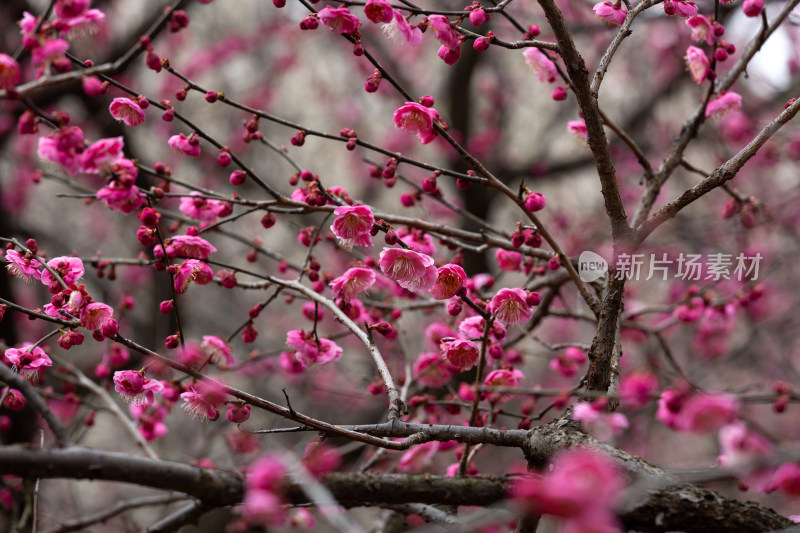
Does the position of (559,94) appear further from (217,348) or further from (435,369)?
(217,348)

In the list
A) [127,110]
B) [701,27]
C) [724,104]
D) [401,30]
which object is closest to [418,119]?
[401,30]

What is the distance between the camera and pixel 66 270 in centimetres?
196

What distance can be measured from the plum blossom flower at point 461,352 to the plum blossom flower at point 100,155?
1.09 m

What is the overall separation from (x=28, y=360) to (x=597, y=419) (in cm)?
157

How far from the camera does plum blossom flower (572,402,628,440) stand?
1641mm

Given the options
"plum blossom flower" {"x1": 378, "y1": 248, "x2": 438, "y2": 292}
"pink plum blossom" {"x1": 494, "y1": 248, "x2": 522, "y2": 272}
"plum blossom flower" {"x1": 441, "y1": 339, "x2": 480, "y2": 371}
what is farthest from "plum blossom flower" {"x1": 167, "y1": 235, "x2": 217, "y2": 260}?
"pink plum blossom" {"x1": 494, "y1": 248, "x2": 522, "y2": 272}

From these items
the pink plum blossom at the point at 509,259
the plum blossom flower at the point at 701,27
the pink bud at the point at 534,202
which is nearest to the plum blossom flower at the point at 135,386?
the pink bud at the point at 534,202

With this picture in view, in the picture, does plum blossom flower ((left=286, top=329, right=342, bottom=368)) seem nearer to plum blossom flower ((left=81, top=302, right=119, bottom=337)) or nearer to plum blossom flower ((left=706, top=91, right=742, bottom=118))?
plum blossom flower ((left=81, top=302, right=119, bottom=337))

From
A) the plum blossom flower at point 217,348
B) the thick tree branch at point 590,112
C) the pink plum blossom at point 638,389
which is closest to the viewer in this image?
the pink plum blossom at point 638,389

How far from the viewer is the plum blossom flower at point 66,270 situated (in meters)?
1.95

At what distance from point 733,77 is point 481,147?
141 inches

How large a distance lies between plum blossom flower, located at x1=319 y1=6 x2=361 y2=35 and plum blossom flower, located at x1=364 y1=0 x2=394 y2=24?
0.15 ft

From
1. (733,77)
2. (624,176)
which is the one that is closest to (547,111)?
(624,176)

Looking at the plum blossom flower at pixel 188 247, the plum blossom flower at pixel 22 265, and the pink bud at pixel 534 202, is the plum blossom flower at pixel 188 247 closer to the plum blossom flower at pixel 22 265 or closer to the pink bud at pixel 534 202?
the plum blossom flower at pixel 22 265
